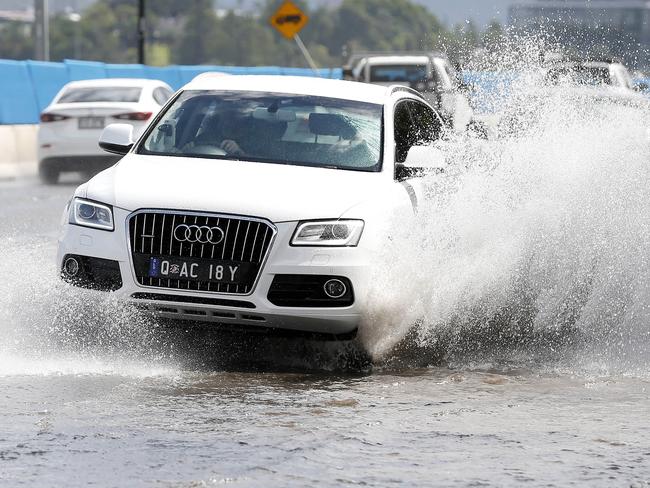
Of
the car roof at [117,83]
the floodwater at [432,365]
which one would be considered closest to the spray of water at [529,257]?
the floodwater at [432,365]

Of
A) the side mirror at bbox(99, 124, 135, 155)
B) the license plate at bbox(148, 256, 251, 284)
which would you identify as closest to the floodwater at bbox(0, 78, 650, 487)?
the license plate at bbox(148, 256, 251, 284)

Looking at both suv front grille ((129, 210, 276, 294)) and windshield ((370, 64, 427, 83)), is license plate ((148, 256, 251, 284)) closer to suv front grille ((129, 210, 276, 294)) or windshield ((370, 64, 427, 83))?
suv front grille ((129, 210, 276, 294))

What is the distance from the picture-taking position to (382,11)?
19100 centimetres

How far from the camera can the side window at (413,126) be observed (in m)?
9.21

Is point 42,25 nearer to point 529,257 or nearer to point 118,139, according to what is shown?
point 118,139

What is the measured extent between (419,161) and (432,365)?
1.37 metres

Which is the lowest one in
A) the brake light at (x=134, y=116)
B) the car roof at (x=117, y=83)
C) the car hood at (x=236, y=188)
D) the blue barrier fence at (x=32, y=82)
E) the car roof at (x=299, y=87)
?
the blue barrier fence at (x=32, y=82)

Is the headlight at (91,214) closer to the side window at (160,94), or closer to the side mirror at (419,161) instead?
the side mirror at (419,161)

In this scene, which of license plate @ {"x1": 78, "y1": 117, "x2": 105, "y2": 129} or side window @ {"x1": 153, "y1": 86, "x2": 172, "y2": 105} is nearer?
license plate @ {"x1": 78, "y1": 117, "x2": 105, "y2": 129}

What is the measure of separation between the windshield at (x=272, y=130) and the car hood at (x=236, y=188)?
239mm

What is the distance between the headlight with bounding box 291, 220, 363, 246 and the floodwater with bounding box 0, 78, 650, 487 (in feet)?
0.93

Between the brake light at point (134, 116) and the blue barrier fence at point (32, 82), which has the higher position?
the brake light at point (134, 116)

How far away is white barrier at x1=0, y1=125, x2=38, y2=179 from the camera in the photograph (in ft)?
81.6

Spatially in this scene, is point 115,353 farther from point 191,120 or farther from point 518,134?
point 518,134
